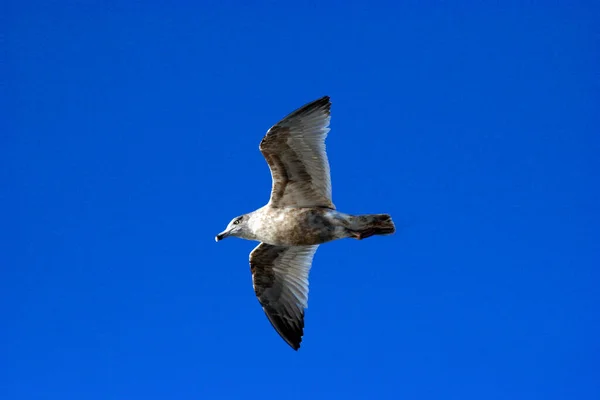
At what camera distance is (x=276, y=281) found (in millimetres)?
13188

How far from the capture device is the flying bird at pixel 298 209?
11.8 meters

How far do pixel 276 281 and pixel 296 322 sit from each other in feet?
2.80

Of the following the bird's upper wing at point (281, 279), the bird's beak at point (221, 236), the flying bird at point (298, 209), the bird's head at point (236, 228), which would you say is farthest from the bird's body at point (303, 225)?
the bird's upper wing at point (281, 279)

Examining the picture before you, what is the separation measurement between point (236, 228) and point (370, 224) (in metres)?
2.40

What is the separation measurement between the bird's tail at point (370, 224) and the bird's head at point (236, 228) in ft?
6.28

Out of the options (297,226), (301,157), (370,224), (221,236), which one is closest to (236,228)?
(221,236)

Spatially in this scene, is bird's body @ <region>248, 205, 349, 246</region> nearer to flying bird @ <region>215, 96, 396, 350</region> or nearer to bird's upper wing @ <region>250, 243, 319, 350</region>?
flying bird @ <region>215, 96, 396, 350</region>

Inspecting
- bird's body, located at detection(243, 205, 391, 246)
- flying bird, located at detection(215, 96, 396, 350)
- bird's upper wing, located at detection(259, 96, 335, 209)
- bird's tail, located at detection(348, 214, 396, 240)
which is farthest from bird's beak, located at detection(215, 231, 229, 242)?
bird's tail, located at detection(348, 214, 396, 240)

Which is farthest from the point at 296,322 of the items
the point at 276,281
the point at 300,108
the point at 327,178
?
the point at 300,108

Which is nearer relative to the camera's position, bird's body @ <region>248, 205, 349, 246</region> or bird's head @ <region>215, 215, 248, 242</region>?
bird's body @ <region>248, 205, 349, 246</region>

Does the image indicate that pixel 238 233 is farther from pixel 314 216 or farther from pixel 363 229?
pixel 363 229

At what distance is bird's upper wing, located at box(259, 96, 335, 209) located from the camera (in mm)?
11727

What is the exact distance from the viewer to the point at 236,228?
1255 centimetres

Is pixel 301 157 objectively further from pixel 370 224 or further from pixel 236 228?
pixel 236 228
